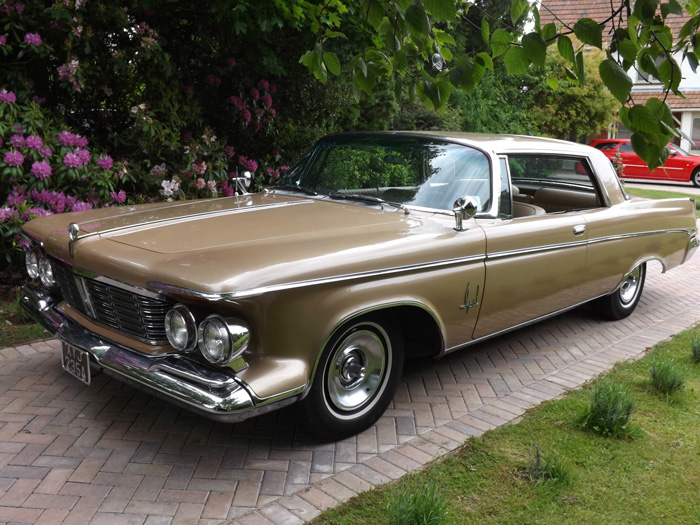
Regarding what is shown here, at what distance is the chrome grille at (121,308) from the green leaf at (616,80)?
215 centimetres

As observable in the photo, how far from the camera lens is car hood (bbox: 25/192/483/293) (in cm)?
295

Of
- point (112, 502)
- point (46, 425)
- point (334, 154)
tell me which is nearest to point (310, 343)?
point (112, 502)

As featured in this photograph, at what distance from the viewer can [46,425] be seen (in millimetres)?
3623

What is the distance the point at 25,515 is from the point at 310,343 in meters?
1.46

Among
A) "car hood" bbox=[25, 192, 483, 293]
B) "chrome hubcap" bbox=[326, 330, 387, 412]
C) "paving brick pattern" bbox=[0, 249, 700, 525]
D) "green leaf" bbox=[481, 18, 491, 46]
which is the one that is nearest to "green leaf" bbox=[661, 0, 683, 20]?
"green leaf" bbox=[481, 18, 491, 46]

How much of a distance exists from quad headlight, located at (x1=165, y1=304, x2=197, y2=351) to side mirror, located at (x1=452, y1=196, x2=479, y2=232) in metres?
1.75

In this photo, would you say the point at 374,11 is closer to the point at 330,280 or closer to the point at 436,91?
the point at 436,91

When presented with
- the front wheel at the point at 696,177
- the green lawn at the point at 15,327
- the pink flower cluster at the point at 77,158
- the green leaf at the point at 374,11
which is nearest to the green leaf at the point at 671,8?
the green leaf at the point at 374,11

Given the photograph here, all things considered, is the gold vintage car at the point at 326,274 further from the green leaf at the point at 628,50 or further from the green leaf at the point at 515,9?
the green leaf at the point at 628,50

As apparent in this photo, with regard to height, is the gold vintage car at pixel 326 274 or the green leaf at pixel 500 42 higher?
the green leaf at pixel 500 42

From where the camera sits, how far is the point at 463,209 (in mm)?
3844

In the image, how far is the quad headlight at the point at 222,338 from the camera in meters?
2.86

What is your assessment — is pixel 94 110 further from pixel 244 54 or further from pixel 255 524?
pixel 255 524

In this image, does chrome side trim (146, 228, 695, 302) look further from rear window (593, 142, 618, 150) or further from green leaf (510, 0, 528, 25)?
rear window (593, 142, 618, 150)
